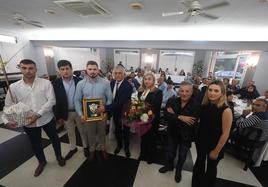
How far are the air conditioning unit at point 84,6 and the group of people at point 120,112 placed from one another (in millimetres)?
1652

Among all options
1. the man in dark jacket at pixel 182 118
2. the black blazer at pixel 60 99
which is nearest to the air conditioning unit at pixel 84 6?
the black blazer at pixel 60 99

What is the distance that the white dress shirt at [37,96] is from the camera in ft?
5.41

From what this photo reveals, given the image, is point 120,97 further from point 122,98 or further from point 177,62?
point 177,62

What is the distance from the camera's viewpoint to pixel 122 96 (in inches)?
80.8

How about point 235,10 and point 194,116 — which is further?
point 235,10

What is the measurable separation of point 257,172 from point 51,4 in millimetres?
5245

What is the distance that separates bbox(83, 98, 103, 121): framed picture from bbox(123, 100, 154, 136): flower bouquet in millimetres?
415

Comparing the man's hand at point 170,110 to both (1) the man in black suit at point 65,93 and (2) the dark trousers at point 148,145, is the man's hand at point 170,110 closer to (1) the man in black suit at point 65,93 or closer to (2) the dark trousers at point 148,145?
(2) the dark trousers at point 148,145

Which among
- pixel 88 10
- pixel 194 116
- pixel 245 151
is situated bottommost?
pixel 245 151

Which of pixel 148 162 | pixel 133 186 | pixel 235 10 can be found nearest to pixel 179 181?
pixel 148 162

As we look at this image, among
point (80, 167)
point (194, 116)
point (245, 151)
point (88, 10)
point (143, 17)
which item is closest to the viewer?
point (194, 116)

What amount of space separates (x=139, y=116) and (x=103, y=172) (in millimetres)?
1054

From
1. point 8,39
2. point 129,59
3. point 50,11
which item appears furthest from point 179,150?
point 129,59

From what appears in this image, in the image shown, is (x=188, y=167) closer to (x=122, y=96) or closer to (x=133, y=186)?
(x=133, y=186)
